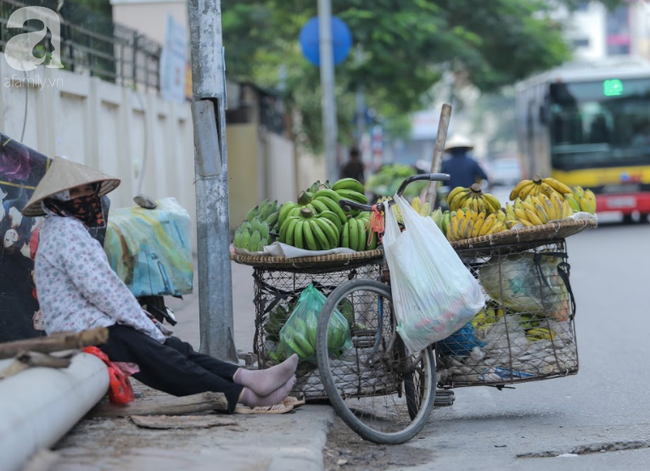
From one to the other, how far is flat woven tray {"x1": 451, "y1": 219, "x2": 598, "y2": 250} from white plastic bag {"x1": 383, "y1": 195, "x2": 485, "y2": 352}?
327mm

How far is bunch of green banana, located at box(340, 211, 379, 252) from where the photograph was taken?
5832 millimetres

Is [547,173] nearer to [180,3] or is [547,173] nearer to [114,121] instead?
[180,3]

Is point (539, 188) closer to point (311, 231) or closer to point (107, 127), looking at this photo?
point (311, 231)

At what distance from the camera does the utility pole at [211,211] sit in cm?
694

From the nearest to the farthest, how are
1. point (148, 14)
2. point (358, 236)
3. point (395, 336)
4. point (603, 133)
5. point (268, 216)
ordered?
point (395, 336), point (358, 236), point (268, 216), point (148, 14), point (603, 133)

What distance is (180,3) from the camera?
20141mm

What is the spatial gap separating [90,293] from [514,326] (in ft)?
7.57

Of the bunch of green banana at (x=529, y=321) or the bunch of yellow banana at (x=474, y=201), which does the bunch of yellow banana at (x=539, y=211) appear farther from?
the bunch of green banana at (x=529, y=321)

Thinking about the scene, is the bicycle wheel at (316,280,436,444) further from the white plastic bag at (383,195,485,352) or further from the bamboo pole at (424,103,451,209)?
the bamboo pole at (424,103,451,209)

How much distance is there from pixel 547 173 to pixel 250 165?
668 cm

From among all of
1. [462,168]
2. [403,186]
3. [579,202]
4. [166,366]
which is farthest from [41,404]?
[462,168]

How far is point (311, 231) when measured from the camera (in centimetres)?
571

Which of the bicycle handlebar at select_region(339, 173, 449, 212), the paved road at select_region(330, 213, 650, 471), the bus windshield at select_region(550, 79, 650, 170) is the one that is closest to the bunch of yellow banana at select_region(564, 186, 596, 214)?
the bicycle handlebar at select_region(339, 173, 449, 212)

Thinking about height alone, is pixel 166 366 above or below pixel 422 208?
below
